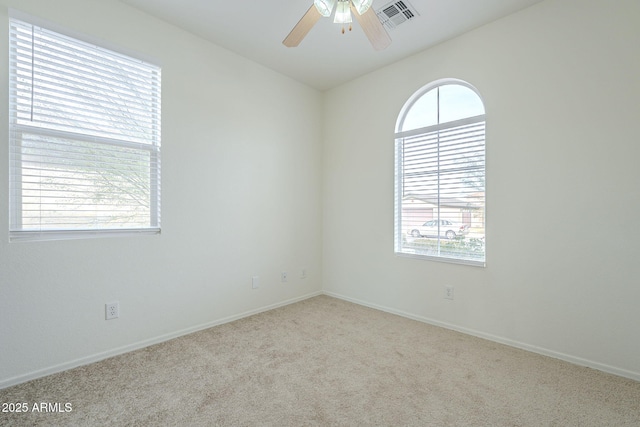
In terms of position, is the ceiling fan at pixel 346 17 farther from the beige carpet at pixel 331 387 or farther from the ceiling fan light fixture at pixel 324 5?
the beige carpet at pixel 331 387

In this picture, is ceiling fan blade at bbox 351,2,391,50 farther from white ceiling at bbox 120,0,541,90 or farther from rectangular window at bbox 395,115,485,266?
rectangular window at bbox 395,115,485,266

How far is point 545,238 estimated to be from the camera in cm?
232

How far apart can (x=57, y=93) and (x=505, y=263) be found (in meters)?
3.65

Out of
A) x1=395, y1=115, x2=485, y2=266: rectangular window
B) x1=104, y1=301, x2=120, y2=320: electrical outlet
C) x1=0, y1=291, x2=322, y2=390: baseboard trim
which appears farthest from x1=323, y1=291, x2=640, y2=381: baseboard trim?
x1=104, y1=301, x2=120, y2=320: electrical outlet

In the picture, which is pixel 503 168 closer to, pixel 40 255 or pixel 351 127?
pixel 351 127

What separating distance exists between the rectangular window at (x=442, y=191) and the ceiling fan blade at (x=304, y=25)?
1.55m

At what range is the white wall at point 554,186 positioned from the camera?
6.61 feet

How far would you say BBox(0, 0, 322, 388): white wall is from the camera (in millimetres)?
1960

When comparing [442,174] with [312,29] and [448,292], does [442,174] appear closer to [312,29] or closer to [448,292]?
[448,292]

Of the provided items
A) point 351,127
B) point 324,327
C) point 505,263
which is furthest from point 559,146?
point 324,327

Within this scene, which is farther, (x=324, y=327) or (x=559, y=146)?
(x=324, y=327)

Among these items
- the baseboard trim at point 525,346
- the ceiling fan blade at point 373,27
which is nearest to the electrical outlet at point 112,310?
the baseboard trim at point 525,346

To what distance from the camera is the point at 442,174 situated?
292 centimetres

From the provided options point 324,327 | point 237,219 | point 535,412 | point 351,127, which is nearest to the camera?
point 535,412
